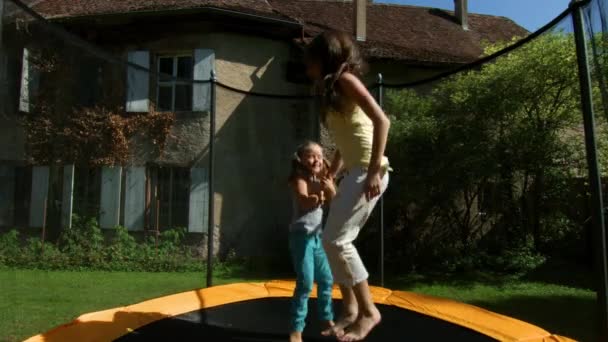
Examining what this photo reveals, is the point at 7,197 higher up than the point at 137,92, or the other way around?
the point at 137,92

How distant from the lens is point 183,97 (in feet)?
18.7

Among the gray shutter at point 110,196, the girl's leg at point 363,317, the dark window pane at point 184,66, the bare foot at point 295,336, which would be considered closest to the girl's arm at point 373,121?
the girl's leg at point 363,317

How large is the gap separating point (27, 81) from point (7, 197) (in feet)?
2.18

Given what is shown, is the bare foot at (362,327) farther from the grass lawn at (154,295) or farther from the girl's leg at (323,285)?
the grass lawn at (154,295)

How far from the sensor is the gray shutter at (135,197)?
5.01 meters

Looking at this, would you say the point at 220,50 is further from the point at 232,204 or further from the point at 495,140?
the point at 495,140

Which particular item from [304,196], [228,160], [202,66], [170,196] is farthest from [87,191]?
[304,196]

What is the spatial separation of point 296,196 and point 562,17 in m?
1.24

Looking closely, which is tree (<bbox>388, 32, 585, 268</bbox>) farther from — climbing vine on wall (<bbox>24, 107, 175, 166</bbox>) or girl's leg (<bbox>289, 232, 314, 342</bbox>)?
girl's leg (<bbox>289, 232, 314, 342</bbox>)

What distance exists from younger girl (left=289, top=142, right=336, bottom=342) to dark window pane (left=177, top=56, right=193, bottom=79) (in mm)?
4598

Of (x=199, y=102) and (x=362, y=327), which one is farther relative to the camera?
(x=199, y=102)

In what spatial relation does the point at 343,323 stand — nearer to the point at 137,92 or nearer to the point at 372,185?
the point at 372,185

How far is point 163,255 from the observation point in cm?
518

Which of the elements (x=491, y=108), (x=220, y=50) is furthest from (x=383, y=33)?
(x=491, y=108)
